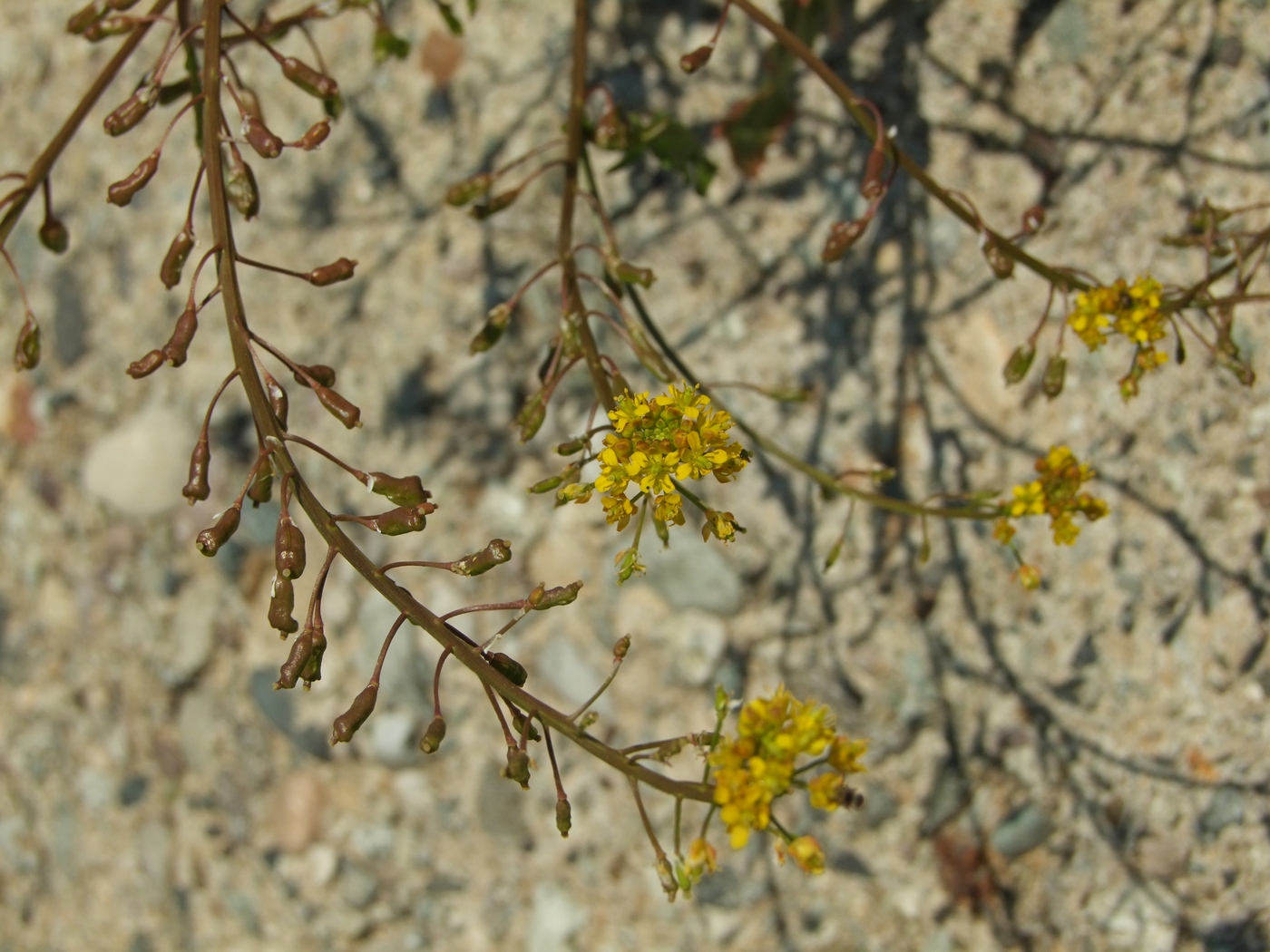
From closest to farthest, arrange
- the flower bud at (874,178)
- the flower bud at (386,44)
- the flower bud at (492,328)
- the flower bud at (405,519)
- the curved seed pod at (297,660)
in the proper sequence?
the curved seed pod at (297,660) → the flower bud at (405,519) → the flower bud at (874,178) → the flower bud at (492,328) → the flower bud at (386,44)

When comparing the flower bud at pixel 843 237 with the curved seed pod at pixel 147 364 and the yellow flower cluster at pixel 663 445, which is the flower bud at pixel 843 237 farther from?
the curved seed pod at pixel 147 364

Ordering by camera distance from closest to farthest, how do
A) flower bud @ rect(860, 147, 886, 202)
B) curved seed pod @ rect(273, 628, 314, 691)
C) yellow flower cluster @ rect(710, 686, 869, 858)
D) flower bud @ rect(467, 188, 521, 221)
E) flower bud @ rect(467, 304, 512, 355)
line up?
1. yellow flower cluster @ rect(710, 686, 869, 858)
2. curved seed pod @ rect(273, 628, 314, 691)
3. flower bud @ rect(860, 147, 886, 202)
4. flower bud @ rect(467, 304, 512, 355)
5. flower bud @ rect(467, 188, 521, 221)

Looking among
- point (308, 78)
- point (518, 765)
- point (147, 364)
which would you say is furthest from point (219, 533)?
point (308, 78)

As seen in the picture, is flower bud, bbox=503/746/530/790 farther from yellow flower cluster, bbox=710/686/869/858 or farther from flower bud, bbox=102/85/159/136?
flower bud, bbox=102/85/159/136

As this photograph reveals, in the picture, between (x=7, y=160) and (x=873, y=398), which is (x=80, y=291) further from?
(x=873, y=398)

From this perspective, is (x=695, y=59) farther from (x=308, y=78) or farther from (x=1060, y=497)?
(x=1060, y=497)

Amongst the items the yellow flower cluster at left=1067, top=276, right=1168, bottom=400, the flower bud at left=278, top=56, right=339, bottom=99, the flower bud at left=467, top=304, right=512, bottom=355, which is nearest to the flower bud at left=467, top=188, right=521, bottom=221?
the flower bud at left=467, top=304, right=512, bottom=355

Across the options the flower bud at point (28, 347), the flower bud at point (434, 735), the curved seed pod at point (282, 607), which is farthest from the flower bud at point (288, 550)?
the flower bud at point (28, 347)
